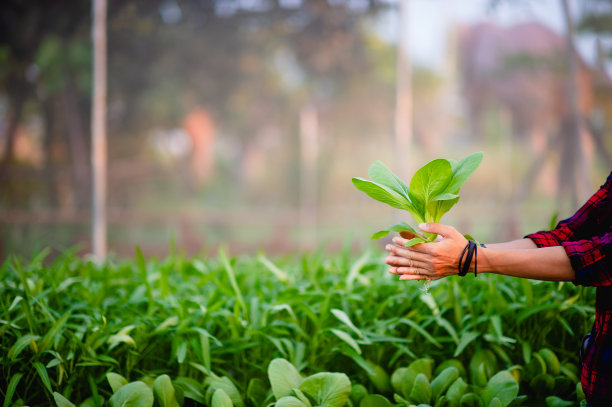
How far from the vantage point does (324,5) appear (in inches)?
361

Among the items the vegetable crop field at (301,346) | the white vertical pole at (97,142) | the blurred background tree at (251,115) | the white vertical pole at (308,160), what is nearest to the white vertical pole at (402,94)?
the blurred background tree at (251,115)

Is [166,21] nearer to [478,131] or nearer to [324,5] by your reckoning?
[324,5]

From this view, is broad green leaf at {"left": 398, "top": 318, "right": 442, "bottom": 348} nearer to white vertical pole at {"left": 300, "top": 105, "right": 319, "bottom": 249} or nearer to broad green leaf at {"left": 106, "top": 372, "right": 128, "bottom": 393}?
broad green leaf at {"left": 106, "top": 372, "right": 128, "bottom": 393}

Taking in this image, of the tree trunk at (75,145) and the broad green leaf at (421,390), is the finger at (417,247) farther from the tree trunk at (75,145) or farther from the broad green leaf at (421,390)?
the tree trunk at (75,145)

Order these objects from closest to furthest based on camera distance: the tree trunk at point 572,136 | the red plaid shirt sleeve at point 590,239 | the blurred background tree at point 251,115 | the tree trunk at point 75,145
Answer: the red plaid shirt sleeve at point 590,239
the tree trunk at point 572,136
the blurred background tree at point 251,115
the tree trunk at point 75,145

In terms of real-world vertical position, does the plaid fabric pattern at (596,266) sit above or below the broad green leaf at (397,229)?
below

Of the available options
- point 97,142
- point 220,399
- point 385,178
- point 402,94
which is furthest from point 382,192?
point 402,94

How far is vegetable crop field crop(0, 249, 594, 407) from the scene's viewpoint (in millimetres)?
835

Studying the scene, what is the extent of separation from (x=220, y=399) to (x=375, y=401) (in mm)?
251

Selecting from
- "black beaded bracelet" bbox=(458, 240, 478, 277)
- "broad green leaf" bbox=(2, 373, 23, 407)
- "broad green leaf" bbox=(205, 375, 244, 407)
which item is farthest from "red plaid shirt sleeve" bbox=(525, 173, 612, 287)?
"broad green leaf" bbox=(2, 373, 23, 407)

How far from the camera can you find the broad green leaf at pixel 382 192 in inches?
28.7

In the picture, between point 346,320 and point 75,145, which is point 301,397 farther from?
point 75,145

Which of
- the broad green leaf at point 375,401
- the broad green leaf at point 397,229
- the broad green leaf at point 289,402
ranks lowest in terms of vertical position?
the broad green leaf at point 375,401

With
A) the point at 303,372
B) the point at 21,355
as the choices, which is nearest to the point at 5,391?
the point at 21,355
